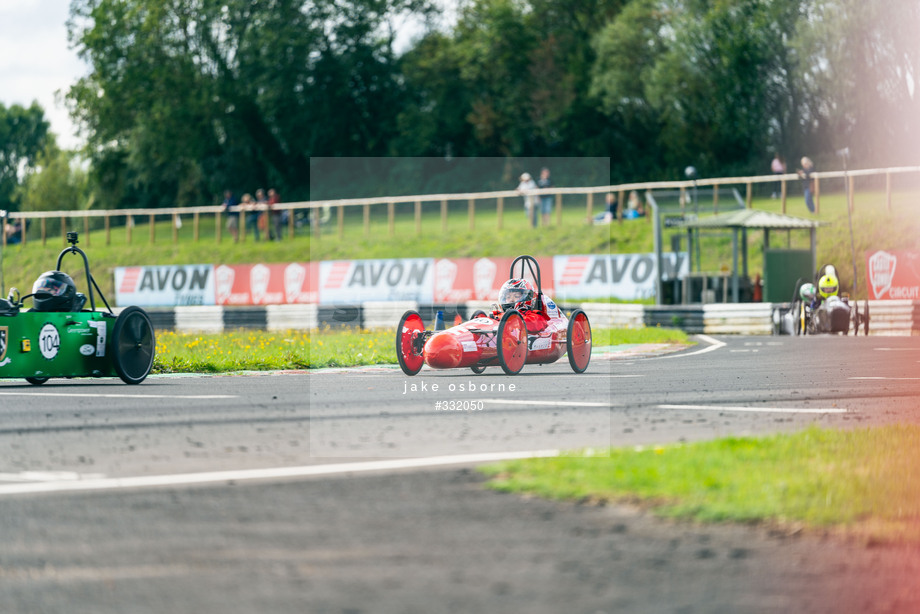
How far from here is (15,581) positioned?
5.54 meters

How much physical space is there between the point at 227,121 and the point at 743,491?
67462mm

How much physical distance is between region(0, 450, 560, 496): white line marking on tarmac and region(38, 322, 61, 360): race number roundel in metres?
7.57

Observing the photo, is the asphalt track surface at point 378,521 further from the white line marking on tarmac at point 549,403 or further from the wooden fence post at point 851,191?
the wooden fence post at point 851,191

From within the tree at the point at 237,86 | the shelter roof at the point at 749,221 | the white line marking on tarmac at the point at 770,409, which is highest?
the tree at the point at 237,86

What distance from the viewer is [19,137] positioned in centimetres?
13950

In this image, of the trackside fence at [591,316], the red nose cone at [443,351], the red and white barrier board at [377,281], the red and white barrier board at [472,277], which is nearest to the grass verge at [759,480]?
the red nose cone at [443,351]

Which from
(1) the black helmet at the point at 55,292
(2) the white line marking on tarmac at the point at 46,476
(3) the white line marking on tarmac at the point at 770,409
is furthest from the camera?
(1) the black helmet at the point at 55,292

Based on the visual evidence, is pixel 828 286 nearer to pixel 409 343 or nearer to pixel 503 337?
pixel 409 343

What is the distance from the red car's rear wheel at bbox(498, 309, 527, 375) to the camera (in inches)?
555

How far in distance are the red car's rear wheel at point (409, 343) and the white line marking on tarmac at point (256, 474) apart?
6047 mm

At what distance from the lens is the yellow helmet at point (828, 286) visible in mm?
27831

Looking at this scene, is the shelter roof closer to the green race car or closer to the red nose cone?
the red nose cone

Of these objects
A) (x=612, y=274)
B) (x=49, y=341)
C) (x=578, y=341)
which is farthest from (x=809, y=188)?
(x=49, y=341)

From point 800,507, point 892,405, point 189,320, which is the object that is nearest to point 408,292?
point 189,320
